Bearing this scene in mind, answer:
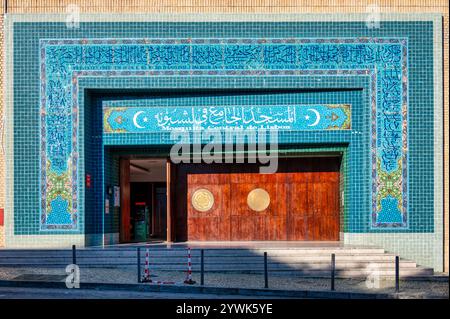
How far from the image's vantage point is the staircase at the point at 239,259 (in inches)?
785

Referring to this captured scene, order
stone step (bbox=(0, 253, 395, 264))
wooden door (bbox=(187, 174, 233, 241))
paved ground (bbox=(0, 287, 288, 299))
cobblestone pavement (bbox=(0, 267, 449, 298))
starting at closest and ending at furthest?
1. paved ground (bbox=(0, 287, 288, 299))
2. cobblestone pavement (bbox=(0, 267, 449, 298))
3. stone step (bbox=(0, 253, 395, 264))
4. wooden door (bbox=(187, 174, 233, 241))

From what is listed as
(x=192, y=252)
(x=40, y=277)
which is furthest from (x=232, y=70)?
(x=40, y=277)

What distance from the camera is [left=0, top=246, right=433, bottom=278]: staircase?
65.4 feet

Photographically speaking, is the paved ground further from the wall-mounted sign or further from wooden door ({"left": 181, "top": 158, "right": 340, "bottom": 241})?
wooden door ({"left": 181, "top": 158, "right": 340, "bottom": 241})

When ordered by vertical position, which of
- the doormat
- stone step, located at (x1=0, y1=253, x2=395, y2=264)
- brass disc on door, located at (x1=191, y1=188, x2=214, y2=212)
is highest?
brass disc on door, located at (x1=191, y1=188, x2=214, y2=212)

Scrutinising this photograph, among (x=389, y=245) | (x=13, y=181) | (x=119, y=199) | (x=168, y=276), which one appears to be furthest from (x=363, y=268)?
(x=13, y=181)

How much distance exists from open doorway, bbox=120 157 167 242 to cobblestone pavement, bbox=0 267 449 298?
6.97 m

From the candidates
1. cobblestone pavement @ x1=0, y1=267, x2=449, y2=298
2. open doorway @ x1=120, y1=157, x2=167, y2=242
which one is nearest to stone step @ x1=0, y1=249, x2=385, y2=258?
cobblestone pavement @ x1=0, y1=267, x2=449, y2=298

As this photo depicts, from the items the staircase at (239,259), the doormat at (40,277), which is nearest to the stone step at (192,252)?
the staircase at (239,259)

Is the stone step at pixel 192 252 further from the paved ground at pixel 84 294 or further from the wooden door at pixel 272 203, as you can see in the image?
the paved ground at pixel 84 294

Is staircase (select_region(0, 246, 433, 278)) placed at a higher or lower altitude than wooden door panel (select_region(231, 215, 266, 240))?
lower

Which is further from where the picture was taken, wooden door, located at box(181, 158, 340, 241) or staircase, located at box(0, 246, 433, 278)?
wooden door, located at box(181, 158, 340, 241)

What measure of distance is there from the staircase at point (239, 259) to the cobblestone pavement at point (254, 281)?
477 mm

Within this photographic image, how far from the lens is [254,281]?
712 inches
